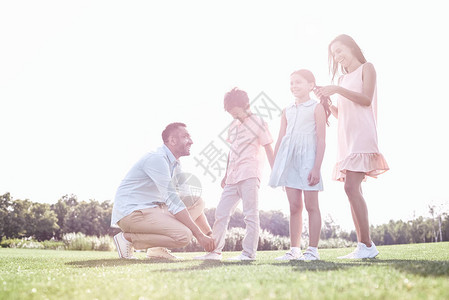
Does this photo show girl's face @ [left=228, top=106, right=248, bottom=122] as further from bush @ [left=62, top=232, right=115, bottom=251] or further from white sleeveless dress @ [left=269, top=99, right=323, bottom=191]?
bush @ [left=62, top=232, right=115, bottom=251]

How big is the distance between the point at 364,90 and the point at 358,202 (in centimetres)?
149

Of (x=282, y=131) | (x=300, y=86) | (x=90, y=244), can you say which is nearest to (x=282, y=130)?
(x=282, y=131)

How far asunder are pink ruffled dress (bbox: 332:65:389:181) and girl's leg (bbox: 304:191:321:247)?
20.7 inches

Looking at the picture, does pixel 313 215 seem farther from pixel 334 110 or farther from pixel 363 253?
pixel 334 110

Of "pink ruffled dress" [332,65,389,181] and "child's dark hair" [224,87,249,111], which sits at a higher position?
"child's dark hair" [224,87,249,111]

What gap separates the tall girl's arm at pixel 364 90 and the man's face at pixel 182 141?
212 cm

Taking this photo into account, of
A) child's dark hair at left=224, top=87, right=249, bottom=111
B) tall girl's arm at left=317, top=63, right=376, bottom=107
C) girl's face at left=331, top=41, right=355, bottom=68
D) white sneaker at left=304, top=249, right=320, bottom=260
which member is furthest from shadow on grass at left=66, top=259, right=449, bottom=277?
girl's face at left=331, top=41, right=355, bottom=68

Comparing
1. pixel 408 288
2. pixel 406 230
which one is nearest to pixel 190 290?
pixel 408 288

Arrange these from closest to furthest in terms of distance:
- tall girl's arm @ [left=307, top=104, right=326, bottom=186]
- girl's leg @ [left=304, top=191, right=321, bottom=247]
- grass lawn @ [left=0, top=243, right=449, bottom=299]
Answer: grass lawn @ [left=0, top=243, right=449, bottom=299] < girl's leg @ [left=304, top=191, right=321, bottom=247] < tall girl's arm @ [left=307, top=104, right=326, bottom=186]

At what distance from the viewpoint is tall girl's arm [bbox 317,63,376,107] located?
4.56 metres

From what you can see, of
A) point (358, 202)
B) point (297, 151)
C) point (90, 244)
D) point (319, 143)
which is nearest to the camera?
point (358, 202)

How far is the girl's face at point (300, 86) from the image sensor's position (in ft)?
16.6

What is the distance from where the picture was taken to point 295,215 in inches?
185

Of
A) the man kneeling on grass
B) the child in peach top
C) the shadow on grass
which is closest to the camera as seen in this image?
the shadow on grass
